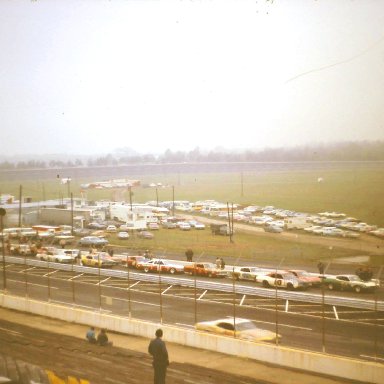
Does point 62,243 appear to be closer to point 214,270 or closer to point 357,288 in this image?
point 214,270

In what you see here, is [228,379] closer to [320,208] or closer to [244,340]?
[244,340]

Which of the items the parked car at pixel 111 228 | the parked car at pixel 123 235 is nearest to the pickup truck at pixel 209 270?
the parked car at pixel 123 235

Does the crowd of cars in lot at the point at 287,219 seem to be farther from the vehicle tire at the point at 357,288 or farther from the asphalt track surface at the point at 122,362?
the asphalt track surface at the point at 122,362

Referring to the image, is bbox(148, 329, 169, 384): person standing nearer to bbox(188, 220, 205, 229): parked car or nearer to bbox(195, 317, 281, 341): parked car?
bbox(195, 317, 281, 341): parked car

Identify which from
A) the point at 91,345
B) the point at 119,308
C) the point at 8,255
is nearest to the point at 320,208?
the point at 119,308

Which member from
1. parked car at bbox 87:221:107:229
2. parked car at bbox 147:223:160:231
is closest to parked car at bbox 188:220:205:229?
parked car at bbox 147:223:160:231

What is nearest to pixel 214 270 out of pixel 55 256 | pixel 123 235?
pixel 123 235
